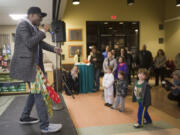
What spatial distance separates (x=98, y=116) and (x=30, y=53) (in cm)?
204

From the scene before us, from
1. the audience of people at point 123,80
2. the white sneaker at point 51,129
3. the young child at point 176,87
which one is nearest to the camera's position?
the white sneaker at point 51,129

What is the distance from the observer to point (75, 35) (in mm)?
8062

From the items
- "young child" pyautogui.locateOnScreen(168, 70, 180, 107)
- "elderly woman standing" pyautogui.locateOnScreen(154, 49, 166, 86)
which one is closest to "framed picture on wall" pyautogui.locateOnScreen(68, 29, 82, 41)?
"elderly woman standing" pyautogui.locateOnScreen(154, 49, 166, 86)

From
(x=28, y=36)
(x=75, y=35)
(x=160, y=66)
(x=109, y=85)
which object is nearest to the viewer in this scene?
(x=28, y=36)

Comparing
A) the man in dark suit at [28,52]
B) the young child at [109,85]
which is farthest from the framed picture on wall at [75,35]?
the man in dark suit at [28,52]

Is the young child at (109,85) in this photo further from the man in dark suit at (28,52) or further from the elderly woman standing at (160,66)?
the elderly woman standing at (160,66)

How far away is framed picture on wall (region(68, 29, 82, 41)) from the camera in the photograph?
798 cm

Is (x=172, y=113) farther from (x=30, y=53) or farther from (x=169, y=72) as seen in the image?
(x=169, y=72)

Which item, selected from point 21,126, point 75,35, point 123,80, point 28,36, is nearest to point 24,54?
point 28,36

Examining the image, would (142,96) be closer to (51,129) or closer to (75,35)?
(51,129)

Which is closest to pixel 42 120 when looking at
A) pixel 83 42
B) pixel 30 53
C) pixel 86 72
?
pixel 30 53

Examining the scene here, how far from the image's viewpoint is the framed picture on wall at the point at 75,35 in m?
7.98

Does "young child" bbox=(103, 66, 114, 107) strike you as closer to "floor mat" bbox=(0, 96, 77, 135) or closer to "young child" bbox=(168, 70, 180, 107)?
"floor mat" bbox=(0, 96, 77, 135)

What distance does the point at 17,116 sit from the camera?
2.99 m
